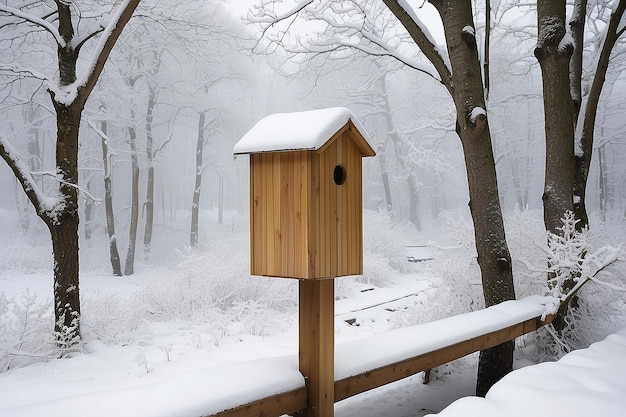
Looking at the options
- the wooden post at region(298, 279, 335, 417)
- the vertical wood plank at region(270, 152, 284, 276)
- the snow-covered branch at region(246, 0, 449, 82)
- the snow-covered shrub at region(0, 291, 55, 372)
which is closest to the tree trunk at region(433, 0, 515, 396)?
the snow-covered branch at region(246, 0, 449, 82)

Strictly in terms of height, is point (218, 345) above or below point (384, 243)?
below

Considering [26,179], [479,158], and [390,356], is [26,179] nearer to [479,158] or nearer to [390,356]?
[390,356]

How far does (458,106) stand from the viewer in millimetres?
4758

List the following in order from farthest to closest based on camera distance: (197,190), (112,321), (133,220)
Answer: (197,190) → (133,220) → (112,321)

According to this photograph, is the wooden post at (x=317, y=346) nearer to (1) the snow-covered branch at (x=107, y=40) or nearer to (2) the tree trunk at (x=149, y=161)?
(1) the snow-covered branch at (x=107, y=40)

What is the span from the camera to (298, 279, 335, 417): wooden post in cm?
252

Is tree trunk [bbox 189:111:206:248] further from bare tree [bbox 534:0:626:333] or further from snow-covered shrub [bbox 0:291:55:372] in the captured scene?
bare tree [bbox 534:0:626:333]

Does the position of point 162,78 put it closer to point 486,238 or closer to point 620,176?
point 486,238

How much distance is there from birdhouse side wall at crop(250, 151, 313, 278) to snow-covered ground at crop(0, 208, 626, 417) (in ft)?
1.88

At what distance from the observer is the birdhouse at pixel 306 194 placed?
246 cm

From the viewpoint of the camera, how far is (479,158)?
464 cm

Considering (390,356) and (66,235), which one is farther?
(66,235)

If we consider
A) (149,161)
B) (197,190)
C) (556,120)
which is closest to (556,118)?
(556,120)

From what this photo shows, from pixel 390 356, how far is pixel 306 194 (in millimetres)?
1207
